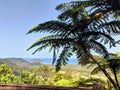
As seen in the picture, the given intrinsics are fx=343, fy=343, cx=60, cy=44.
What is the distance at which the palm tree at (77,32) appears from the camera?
9703 millimetres

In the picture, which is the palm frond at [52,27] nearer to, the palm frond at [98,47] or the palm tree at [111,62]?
the palm frond at [98,47]

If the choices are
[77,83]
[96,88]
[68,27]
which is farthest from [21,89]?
[77,83]

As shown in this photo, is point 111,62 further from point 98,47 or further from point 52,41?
point 52,41

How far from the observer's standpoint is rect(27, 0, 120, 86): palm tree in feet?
31.8

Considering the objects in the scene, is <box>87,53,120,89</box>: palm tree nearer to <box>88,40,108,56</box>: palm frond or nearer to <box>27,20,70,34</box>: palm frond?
<box>88,40,108,56</box>: palm frond

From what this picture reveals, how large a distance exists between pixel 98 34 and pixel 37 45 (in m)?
1.82

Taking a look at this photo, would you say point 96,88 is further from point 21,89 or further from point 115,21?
point 115,21

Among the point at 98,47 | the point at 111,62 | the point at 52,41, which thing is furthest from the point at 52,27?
the point at 111,62

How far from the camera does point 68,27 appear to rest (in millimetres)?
10016

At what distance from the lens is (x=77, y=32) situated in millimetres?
9844

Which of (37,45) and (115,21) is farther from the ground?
(115,21)

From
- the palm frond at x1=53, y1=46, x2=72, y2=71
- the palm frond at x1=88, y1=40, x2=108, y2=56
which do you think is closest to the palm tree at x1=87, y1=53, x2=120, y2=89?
the palm frond at x1=88, y1=40, x2=108, y2=56

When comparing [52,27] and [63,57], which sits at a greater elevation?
[52,27]

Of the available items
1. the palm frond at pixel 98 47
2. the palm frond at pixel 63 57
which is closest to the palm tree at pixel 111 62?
the palm frond at pixel 98 47
